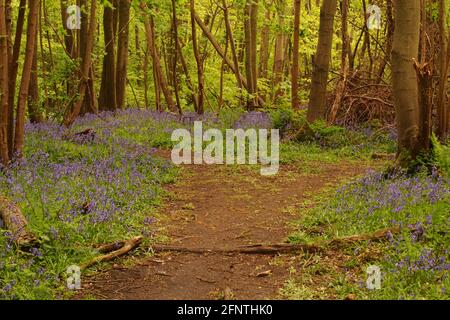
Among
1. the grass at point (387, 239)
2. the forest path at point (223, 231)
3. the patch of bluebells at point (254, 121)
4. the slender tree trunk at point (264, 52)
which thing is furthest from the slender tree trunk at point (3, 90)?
the slender tree trunk at point (264, 52)

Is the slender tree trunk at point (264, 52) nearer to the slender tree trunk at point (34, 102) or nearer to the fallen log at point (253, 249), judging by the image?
the slender tree trunk at point (34, 102)

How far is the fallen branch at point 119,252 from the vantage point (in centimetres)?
589

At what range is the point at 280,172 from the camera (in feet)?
37.7

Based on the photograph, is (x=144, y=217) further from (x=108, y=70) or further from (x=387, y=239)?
(x=108, y=70)

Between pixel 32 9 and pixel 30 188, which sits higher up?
pixel 32 9

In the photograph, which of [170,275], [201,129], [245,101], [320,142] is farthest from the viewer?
[245,101]

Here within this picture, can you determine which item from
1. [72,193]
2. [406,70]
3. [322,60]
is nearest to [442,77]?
[406,70]

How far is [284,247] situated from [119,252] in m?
2.08

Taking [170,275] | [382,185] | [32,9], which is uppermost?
[32,9]

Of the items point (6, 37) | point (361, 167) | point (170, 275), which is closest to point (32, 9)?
point (6, 37)
